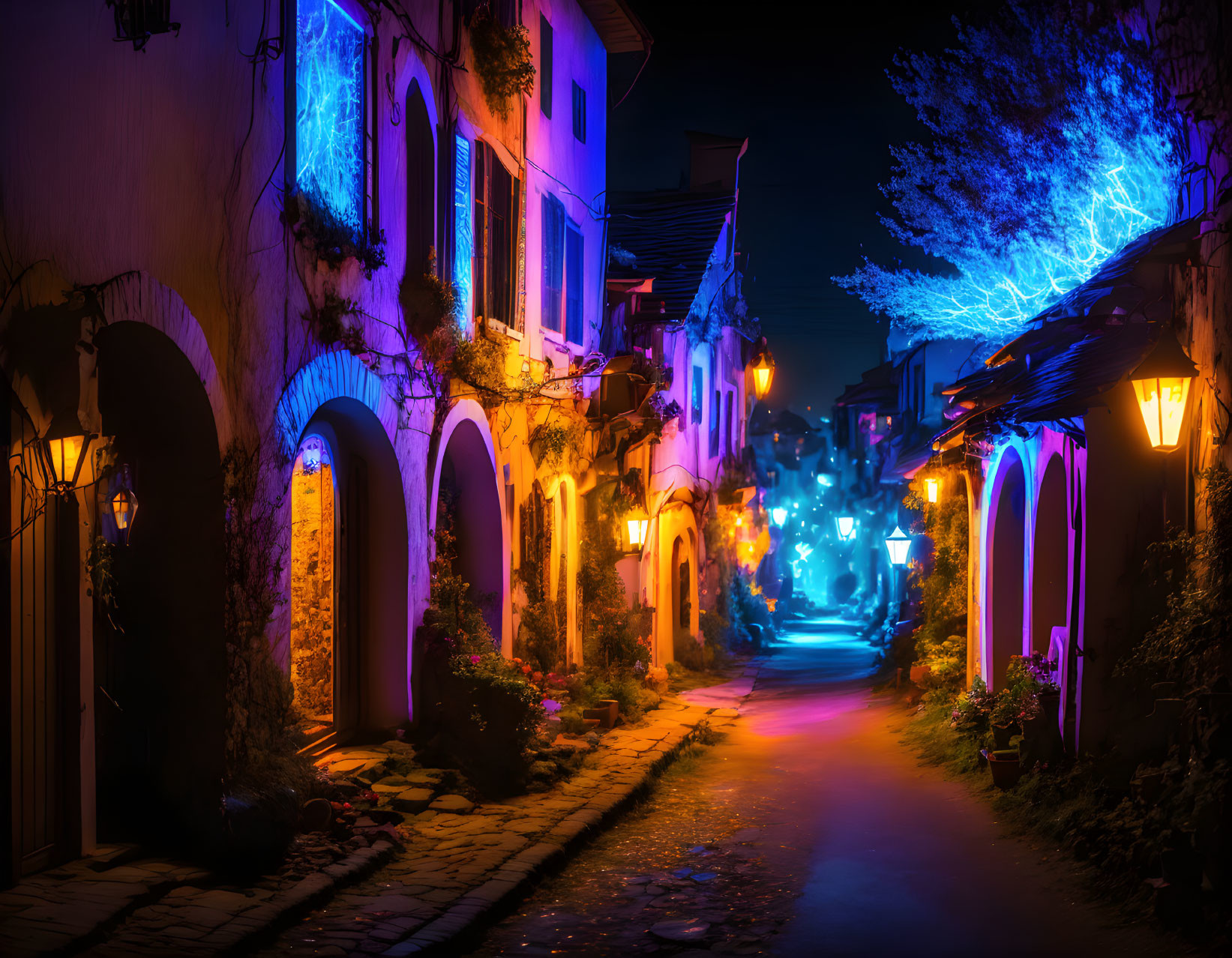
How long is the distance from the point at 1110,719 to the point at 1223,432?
2674 millimetres

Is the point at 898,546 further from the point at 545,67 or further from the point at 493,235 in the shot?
the point at 493,235

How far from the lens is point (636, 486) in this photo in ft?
57.3

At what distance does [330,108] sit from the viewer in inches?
340

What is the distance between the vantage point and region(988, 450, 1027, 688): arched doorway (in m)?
12.8

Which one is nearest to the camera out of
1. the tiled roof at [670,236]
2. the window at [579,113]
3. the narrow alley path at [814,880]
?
the narrow alley path at [814,880]

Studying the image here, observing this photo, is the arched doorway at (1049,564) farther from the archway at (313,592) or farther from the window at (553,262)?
the archway at (313,592)

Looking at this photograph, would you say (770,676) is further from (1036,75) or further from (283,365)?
(283,365)

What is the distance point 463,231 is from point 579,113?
5.20m

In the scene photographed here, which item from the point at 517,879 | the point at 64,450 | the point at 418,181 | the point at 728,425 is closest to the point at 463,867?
the point at 517,879

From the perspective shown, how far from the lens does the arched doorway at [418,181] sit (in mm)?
10297

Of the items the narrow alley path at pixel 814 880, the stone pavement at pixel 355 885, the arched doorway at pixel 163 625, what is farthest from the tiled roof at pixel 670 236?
the arched doorway at pixel 163 625

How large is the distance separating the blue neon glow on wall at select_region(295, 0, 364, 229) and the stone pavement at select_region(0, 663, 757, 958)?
4.62 meters

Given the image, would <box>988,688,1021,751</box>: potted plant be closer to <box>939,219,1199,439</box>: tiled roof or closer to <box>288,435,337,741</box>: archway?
<box>939,219,1199,439</box>: tiled roof

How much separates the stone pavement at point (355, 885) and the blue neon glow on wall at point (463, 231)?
4521 millimetres
